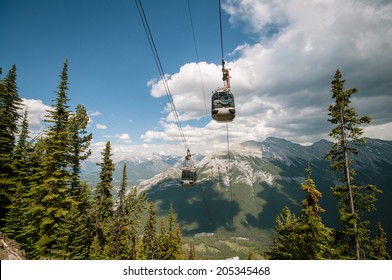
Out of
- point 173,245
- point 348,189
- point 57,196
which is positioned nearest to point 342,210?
point 348,189

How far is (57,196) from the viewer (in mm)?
21844

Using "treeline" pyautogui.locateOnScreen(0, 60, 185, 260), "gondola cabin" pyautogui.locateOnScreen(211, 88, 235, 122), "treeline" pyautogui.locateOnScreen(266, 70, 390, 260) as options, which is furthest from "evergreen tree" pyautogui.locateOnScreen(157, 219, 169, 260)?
"gondola cabin" pyautogui.locateOnScreen(211, 88, 235, 122)

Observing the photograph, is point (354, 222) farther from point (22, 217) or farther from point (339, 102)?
point (22, 217)

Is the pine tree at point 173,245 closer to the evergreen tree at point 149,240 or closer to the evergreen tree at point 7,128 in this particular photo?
the evergreen tree at point 149,240

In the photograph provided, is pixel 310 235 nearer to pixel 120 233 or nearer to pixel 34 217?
pixel 34 217

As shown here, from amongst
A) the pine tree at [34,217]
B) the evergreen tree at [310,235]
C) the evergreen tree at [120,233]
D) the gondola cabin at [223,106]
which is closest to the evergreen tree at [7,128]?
the pine tree at [34,217]

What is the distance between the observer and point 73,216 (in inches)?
1130

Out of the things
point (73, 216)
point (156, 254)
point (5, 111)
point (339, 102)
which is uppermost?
point (5, 111)

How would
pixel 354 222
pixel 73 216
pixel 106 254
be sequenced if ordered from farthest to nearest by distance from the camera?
pixel 106 254 → pixel 73 216 → pixel 354 222

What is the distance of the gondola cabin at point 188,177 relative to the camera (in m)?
24.9

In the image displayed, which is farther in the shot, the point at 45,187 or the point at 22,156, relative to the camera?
the point at 22,156

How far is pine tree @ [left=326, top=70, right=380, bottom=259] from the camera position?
18.0 meters

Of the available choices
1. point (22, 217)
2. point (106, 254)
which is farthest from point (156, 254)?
point (22, 217)
